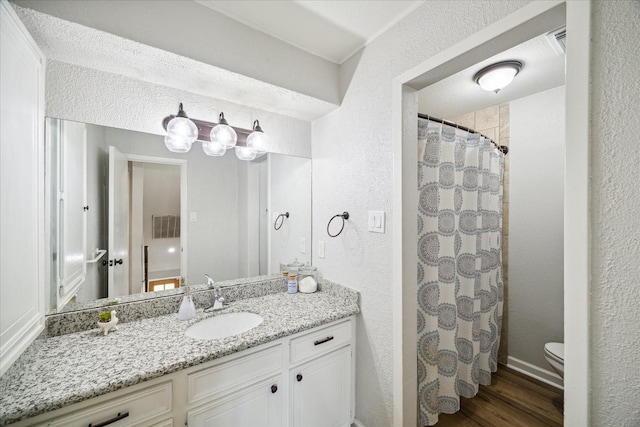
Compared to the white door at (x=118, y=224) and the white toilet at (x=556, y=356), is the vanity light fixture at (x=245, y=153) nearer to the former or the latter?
the white door at (x=118, y=224)

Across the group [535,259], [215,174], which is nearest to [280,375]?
[215,174]

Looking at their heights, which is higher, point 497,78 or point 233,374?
point 497,78

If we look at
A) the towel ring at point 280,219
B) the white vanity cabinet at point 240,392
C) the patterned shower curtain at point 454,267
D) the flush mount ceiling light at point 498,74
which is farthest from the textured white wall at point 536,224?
the white vanity cabinet at point 240,392

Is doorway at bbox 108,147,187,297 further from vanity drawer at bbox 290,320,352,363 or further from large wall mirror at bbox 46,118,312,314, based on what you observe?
vanity drawer at bbox 290,320,352,363

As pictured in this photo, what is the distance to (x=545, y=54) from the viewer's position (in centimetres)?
157

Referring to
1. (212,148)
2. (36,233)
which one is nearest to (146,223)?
(36,233)

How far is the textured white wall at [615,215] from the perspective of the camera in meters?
0.70

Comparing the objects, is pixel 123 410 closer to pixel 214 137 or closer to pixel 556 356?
pixel 214 137

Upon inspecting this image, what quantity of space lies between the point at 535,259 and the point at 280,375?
7.58 feet

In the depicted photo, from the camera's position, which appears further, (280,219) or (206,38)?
(280,219)

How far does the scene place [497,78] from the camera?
67.7 inches

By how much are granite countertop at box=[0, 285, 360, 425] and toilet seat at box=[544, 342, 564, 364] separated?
1590 mm

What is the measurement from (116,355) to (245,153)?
1242mm

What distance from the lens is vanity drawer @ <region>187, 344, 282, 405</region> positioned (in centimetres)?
100
